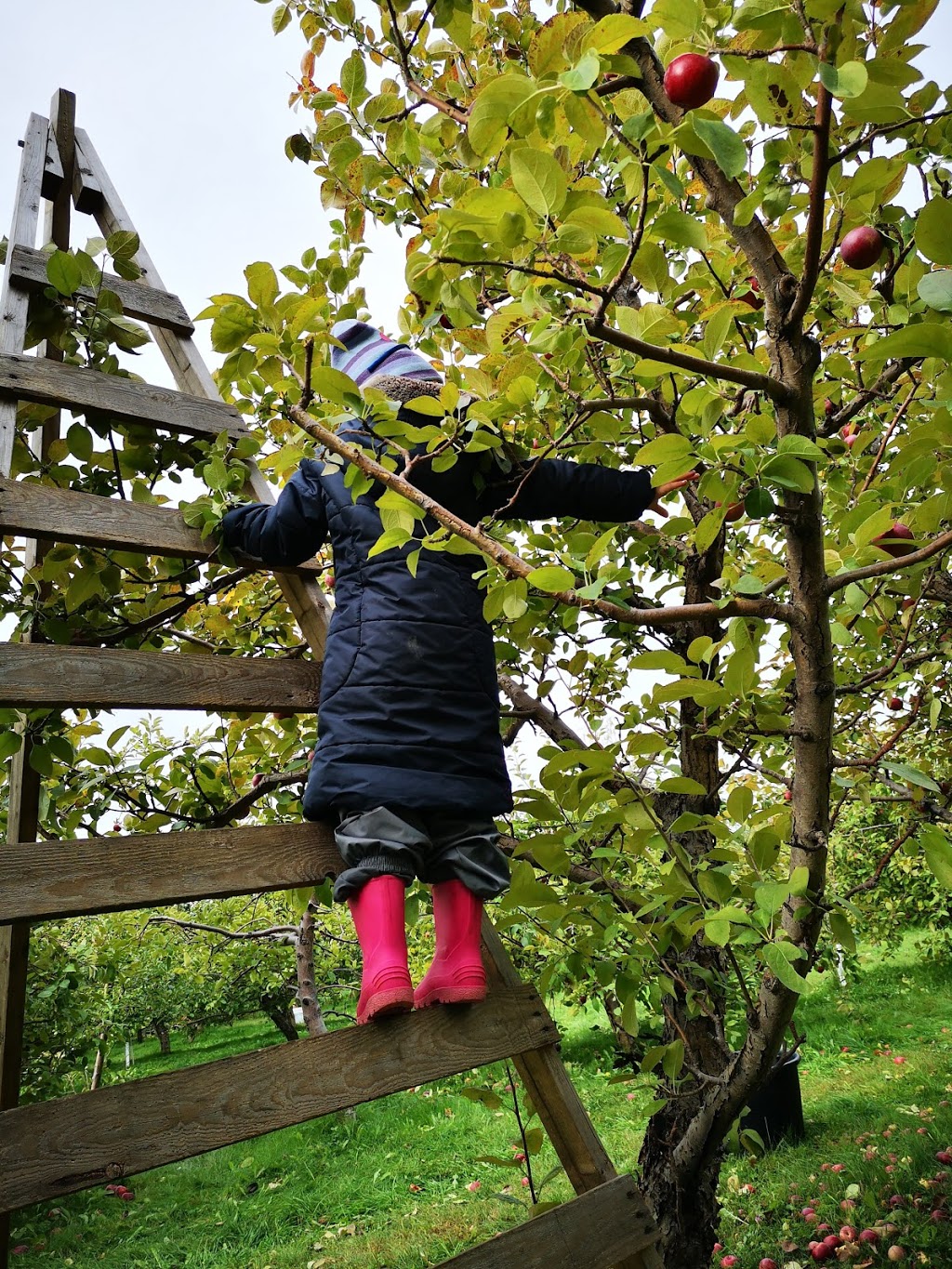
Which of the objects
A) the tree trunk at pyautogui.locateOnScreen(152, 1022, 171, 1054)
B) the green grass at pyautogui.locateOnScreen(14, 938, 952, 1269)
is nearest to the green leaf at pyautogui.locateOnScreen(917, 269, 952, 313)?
the green grass at pyautogui.locateOnScreen(14, 938, 952, 1269)

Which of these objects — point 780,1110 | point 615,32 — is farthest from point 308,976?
point 615,32

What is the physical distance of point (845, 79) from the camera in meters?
0.71

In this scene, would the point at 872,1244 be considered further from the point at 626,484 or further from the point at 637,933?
the point at 626,484

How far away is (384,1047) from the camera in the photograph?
122 centimetres

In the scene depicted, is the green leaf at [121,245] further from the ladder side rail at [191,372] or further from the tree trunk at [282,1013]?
the tree trunk at [282,1013]

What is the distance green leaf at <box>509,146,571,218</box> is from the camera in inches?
31.7

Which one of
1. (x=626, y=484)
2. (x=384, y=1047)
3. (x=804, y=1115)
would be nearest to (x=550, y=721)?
(x=626, y=484)

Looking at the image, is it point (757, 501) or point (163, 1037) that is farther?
point (163, 1037)

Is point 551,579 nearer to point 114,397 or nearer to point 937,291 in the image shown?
point 937,291

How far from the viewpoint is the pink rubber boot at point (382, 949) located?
→ 1.24 m

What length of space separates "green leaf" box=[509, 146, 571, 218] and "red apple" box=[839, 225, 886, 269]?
0.72 m

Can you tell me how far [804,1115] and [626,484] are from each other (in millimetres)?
4627

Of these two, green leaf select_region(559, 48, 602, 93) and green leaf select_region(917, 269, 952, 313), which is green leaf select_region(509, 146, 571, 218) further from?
green leaf select_region(917, 269, 952, 313)

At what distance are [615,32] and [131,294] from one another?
151 cm
